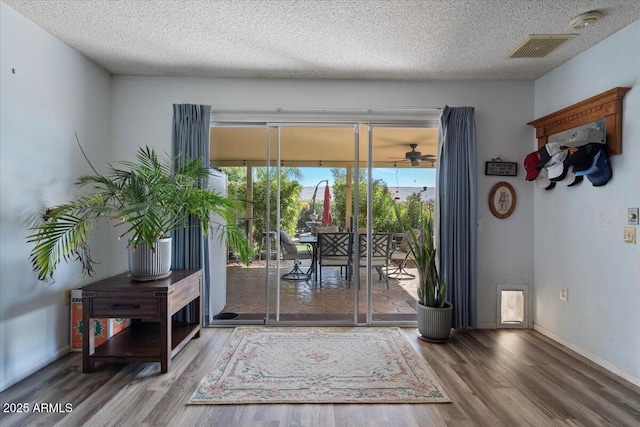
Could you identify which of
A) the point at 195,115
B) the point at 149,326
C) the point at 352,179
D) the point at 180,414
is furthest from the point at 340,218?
the point at 180,414

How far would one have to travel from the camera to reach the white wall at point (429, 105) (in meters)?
3.59

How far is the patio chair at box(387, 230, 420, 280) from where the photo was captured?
4182 mm

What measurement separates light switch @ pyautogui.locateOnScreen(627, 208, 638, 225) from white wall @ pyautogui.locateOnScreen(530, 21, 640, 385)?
4cm

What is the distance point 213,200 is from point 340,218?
1.64 meters

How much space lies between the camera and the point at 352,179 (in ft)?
12.9

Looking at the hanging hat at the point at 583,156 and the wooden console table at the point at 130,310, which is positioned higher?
the hanging hat at the point at 583,156

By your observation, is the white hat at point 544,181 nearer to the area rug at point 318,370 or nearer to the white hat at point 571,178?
the white hat at point 571,178

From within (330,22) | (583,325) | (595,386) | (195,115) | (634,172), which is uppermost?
(330,22)

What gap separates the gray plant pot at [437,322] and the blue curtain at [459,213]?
0.36 meters

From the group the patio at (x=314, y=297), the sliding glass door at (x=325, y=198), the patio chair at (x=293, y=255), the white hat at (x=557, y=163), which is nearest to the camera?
the white hat at (x=557, y=163)

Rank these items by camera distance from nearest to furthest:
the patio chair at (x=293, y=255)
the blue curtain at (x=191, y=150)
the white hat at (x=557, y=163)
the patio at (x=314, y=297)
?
the white hat at (x=557, y=163)
the blue curtain at (x=191, y=150)
the patio at (x=314, y=297)
the patio chair at (x=293, y=255)

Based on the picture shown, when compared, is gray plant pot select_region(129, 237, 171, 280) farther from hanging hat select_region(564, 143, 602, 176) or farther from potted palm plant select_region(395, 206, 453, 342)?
hanging hat select_region(564, 143, 602, 176)

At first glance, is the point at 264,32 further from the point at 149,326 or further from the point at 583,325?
the point at 583,325

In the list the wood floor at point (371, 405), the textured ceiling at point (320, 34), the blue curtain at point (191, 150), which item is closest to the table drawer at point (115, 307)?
the wood floor at point (371, 405)
